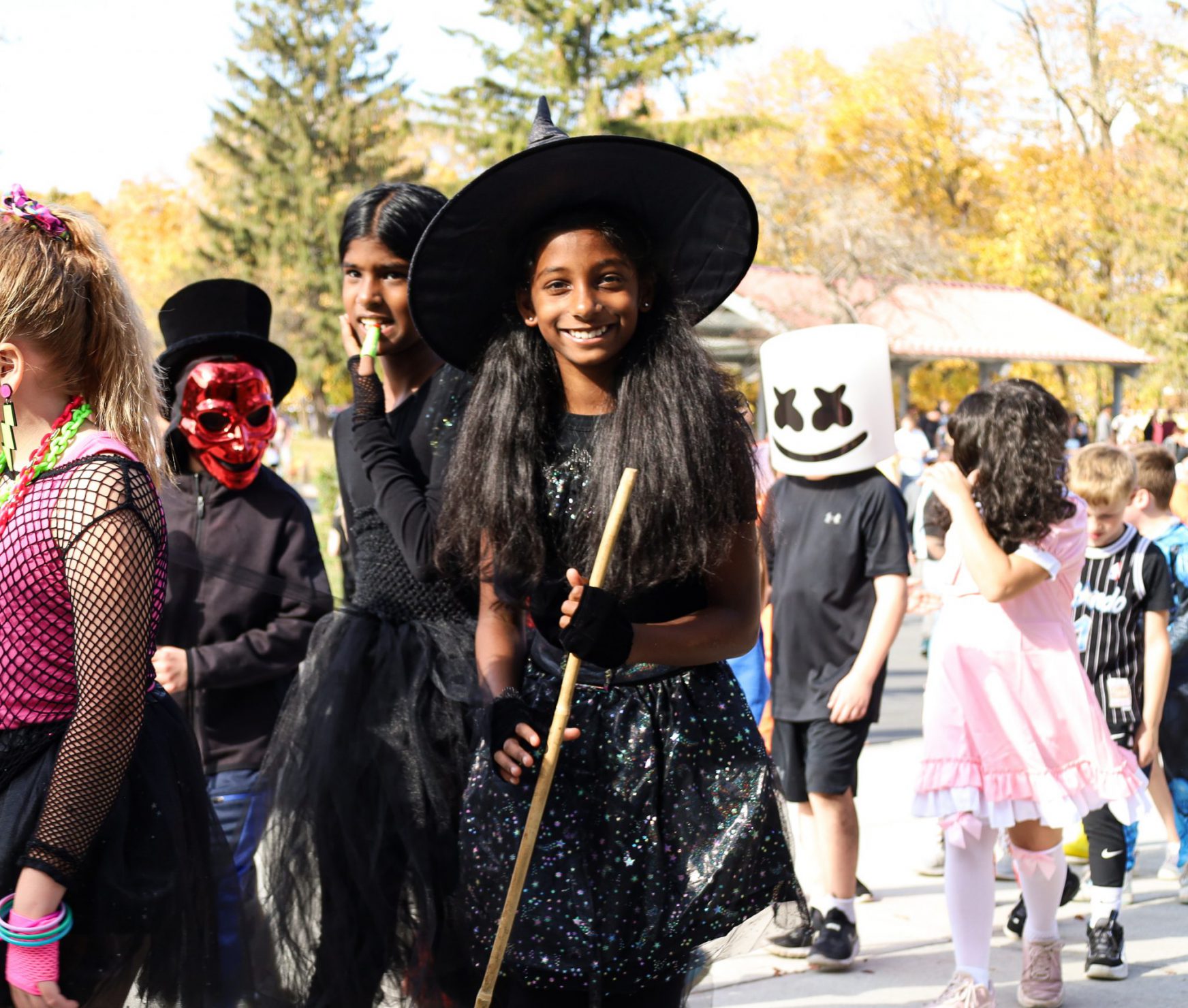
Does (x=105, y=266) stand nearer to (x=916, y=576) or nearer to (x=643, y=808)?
(x=643, y=808)

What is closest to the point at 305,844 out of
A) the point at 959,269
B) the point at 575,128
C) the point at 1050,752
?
the point at 1050,752

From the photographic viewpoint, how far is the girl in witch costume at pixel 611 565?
99.3 inches

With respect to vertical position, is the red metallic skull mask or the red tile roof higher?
the red tile roof

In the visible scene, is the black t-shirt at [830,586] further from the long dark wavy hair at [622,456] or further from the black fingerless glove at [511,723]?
the black fingerless glove at [511,723]

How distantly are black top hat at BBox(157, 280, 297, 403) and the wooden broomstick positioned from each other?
2.21 meters

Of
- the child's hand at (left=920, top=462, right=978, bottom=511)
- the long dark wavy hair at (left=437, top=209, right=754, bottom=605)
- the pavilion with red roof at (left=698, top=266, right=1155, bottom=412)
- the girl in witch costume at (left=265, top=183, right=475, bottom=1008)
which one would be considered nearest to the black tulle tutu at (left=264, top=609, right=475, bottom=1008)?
the girl in witch costume at (left=265, top=183, right=475, bottom=1008)

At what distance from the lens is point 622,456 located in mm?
2605

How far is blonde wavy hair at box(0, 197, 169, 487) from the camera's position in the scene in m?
2.36

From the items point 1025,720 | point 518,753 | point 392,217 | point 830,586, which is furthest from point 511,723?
point 830,586

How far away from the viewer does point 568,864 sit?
253 centimetres

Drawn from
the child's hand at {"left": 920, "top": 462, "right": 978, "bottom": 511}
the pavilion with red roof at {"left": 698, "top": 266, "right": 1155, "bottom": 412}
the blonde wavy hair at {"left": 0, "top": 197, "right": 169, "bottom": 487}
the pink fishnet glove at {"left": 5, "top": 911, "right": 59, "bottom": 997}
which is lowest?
the pink fishnet glove at {"left": 5, "top": 911, "right": 59, "bottom": 997}

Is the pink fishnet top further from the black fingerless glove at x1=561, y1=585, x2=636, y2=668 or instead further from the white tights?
the white tights

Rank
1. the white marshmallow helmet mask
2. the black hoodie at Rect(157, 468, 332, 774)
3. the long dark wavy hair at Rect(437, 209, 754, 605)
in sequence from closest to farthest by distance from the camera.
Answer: the long dark wavy hair at Rect(437, 209, 754, 605)
the black hoodie at Rect(157, 468, 332, 774)
the white marshmallow helmet mask

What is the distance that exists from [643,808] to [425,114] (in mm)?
37503
